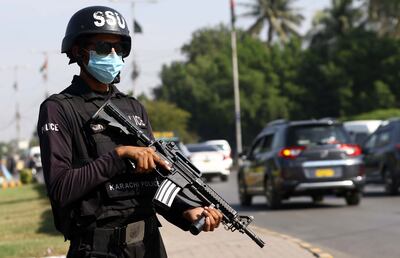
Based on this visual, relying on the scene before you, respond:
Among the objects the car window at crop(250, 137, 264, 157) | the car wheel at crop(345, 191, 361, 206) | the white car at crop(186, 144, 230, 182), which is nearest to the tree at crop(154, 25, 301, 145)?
the white car at crop(186, 144, 230, 182)

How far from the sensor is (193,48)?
11512 centimetres

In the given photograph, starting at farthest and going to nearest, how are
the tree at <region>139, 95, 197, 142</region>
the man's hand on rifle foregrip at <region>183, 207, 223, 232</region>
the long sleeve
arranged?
the tree at <region>139, 95, 197, 142</region> < the man's hand on rifle foregrip at <region>183, 207, 223, 232</region> < the long sleeve

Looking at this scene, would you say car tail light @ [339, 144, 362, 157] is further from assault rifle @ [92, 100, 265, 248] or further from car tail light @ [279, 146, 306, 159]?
assault rifle @ [92, 100, 265, 248]

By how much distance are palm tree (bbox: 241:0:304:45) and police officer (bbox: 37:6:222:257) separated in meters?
79.6

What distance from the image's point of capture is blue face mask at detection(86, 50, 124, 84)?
399 centimetres

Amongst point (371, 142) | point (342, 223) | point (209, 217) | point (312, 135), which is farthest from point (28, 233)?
point (209, 217)

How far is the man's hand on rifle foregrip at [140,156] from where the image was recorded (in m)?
3.76

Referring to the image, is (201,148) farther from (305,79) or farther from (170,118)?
(170,118)

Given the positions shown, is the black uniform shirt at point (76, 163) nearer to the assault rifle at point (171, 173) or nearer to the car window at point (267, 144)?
the assault rifle at point (171, 173)

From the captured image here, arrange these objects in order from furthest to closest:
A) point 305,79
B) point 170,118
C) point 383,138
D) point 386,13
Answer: point 170,118, point 305,79, point 386,13, point 383,138

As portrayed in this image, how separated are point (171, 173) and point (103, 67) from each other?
0.53 m

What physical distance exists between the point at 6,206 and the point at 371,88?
49438 millimetres

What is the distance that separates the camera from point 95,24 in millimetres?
4031

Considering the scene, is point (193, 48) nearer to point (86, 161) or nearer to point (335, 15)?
point (335, 15)
